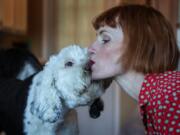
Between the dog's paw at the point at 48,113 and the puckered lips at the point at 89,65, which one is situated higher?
the puckered lips at the point at 89,65

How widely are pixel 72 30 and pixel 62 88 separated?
6.68 ft

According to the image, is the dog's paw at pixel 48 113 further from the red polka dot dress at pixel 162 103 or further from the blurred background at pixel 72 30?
the blurred background at pixel 72 30

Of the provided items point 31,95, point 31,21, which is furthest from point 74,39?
point 31,95

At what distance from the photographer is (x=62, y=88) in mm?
1012

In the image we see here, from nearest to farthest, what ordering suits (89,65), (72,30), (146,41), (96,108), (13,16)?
(146,41), (89,65), (96,108), (13,16), (72,30)

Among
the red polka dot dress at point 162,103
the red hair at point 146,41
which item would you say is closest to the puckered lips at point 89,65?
the red hair at point 146,41

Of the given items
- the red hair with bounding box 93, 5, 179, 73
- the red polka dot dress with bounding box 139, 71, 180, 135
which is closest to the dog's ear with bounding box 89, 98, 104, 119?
the red hair with bounding box 93, 5, 179, 73

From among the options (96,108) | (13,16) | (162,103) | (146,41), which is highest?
(13,16)

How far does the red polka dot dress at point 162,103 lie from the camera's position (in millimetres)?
668

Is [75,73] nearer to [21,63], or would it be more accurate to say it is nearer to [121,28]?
[121,28]

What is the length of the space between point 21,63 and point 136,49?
67 centimetres

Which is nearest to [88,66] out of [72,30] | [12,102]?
[12,102]

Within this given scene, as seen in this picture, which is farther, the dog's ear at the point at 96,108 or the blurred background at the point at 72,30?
the blurred background at the point at 72,30

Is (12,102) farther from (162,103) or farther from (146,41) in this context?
(162,103)
